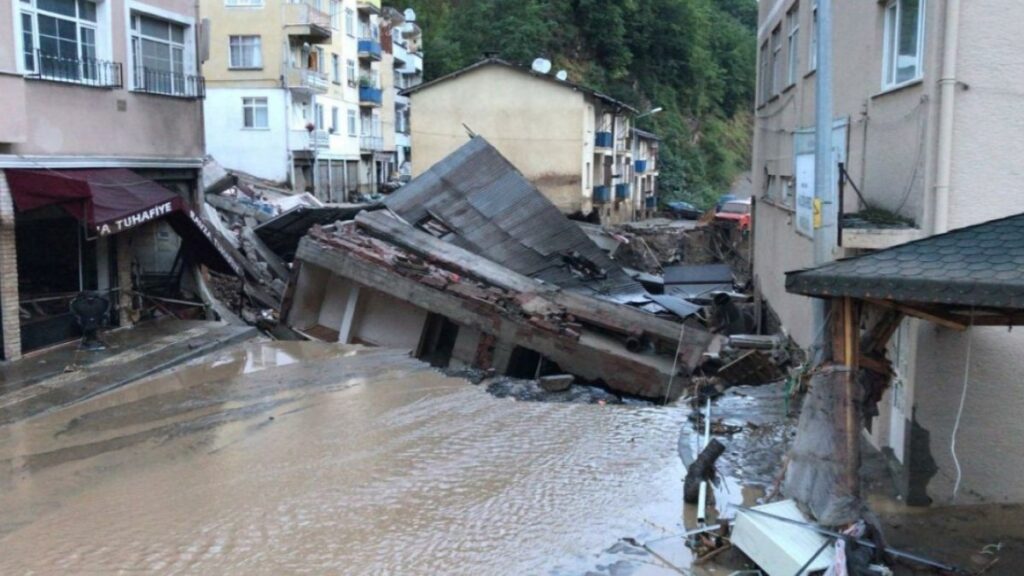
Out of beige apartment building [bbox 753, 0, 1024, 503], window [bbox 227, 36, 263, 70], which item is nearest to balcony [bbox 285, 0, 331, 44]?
window [bbox 227, 36, 263, 70]

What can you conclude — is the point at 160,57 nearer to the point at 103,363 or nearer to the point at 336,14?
the point at 103,363

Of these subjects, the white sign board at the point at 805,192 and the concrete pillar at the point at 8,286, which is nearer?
the white sign board at the point at 805,192

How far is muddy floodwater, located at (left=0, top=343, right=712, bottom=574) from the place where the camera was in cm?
748

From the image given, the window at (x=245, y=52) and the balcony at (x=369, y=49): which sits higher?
the balcony at (x=369, y=49)

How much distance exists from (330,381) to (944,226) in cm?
867

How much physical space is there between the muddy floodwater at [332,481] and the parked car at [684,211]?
41680mm

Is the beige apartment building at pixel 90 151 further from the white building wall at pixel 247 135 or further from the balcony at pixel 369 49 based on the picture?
the balcony at pixel 369 49

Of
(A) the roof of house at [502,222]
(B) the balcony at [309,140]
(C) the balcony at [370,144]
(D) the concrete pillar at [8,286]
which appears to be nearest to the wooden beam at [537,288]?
(A) the roof of house at [502,222]

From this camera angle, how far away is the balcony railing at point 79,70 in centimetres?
1427

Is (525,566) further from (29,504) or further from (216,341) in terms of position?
(216,341)

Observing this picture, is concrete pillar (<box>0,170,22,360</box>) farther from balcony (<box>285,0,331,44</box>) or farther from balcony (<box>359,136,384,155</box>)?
balcony (<box>359,136,384,155</box>)

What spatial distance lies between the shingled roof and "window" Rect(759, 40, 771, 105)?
14710 millimetres

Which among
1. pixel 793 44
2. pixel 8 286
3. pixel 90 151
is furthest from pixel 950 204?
pixel 90 151

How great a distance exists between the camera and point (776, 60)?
19406mm
